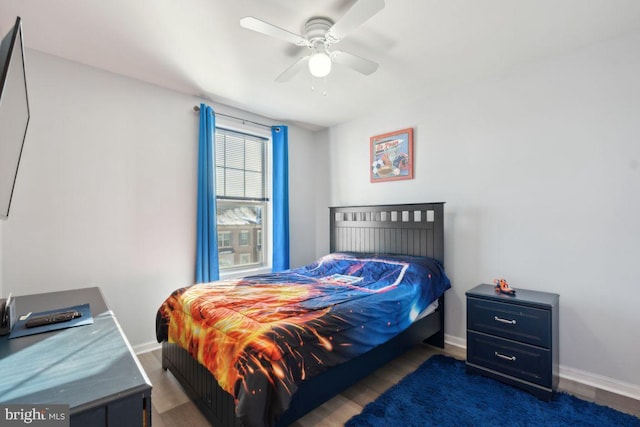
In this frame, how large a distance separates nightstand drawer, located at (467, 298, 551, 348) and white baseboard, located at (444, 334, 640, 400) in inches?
24.0

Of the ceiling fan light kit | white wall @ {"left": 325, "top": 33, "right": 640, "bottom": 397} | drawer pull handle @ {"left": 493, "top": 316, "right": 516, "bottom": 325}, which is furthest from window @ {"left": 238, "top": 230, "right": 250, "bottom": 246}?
drawer pull handle @ {"left": 493, "top": 316, "right": 516, "bottom": 325}

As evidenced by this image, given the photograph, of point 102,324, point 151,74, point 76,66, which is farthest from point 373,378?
point 76,66

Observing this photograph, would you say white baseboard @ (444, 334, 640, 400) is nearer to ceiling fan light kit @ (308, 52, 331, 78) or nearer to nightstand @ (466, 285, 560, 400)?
nightstand @ (466, 285, 560, 400)

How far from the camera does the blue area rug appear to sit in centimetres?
182

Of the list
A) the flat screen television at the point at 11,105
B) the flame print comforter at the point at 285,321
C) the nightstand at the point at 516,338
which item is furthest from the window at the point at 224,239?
the nightstand at the point at 516,338

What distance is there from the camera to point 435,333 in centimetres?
292

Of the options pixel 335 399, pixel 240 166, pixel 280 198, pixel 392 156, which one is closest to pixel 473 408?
pixel 335 399

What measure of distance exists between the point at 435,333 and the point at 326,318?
1645 millimetres

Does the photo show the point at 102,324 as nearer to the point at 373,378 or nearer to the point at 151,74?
the point at 373,378

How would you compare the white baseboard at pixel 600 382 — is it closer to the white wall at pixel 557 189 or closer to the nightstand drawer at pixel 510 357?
the white wall at pixel 557 189

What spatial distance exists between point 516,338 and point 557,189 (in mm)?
1251

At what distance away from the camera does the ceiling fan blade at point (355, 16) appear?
1.56 m

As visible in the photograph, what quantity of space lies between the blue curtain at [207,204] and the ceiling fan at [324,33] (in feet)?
3.98

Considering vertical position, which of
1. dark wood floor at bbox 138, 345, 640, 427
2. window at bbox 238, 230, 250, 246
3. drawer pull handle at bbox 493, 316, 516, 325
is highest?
window at bbox 238, 230, 250, 246
